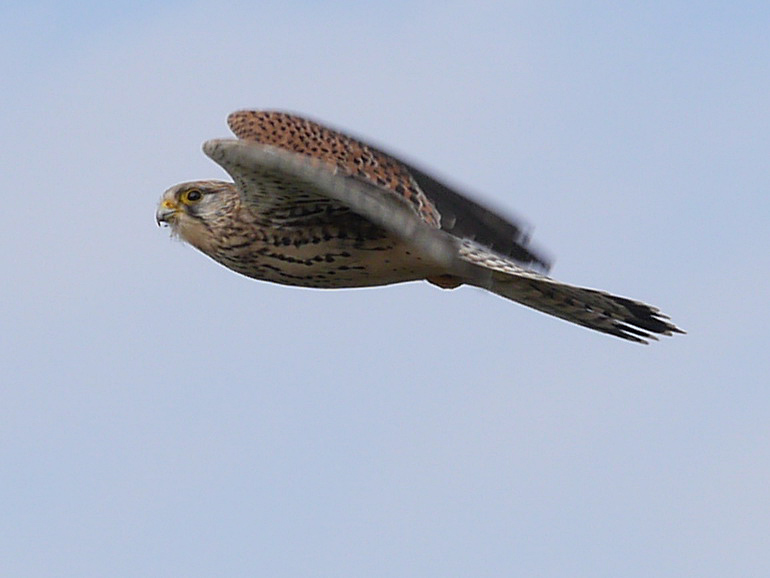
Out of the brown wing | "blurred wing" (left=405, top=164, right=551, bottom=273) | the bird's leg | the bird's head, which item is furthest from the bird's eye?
the bird's leg

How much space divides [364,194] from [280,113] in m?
2.49

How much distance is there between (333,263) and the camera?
30.9 feet

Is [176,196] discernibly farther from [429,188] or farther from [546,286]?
[546,286]

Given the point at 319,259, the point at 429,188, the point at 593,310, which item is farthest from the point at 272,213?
the point at 593,310

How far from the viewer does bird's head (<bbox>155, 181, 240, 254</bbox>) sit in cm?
975

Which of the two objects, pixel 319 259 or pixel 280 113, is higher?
pixel 280 113

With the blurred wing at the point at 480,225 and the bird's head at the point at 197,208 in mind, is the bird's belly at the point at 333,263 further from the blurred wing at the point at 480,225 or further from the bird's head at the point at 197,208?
the blurred wing at the point at 480,225

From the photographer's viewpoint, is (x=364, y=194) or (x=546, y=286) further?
(x=546, y=286)

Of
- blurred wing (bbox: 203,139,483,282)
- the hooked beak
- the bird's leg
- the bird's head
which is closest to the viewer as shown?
blurred wing (bbox: 203,139,483,282)

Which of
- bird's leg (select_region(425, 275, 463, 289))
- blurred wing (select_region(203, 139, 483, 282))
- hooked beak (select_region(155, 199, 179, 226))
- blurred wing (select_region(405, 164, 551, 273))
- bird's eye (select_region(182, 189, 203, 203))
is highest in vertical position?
blurred wing (select_region(405, 164, 551, 273))

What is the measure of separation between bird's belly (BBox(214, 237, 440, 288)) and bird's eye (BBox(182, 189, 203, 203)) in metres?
0.44

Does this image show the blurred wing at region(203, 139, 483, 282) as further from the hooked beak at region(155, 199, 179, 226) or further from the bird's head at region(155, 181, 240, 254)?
the hooked beak at region(155, 199, 179, 226)

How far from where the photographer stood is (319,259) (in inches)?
370

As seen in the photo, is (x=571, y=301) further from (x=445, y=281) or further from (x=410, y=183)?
(x=410, y=183)
